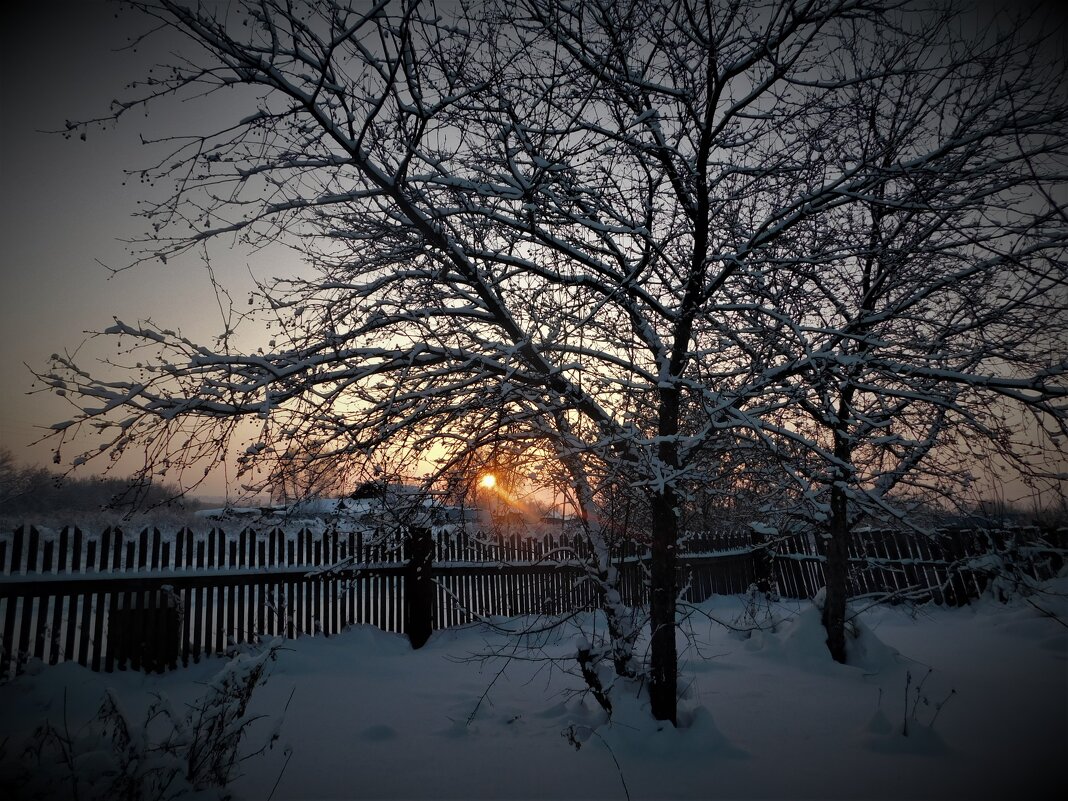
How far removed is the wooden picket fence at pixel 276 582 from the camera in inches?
225

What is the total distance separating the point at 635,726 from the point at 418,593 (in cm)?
451

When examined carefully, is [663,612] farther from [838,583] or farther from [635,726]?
[838,583]

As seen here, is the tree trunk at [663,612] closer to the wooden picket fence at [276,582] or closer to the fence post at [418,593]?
the wooden picket fence at [276,582]

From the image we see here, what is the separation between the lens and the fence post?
7824 mm

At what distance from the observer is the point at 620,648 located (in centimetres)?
469

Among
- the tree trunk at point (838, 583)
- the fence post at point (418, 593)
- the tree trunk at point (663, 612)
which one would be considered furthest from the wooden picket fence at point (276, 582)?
the tree trunk at point (838, 583)

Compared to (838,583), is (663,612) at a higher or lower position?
higher

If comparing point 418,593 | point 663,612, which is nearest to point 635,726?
point 663,612

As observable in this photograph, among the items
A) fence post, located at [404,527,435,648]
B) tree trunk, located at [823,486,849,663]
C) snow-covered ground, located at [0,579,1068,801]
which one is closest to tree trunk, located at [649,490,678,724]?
snow-covered ground, located at [0,579,1068,801]

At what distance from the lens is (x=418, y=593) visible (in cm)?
795

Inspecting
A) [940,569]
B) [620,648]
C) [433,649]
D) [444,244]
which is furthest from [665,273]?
[940,569]

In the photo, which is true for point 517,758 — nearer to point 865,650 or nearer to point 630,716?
point 630,716

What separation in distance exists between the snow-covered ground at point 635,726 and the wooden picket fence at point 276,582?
Result: 60 centimetres

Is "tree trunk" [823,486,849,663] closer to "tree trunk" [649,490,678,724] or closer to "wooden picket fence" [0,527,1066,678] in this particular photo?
"wooden picket fence" [0,527,1066,678]
